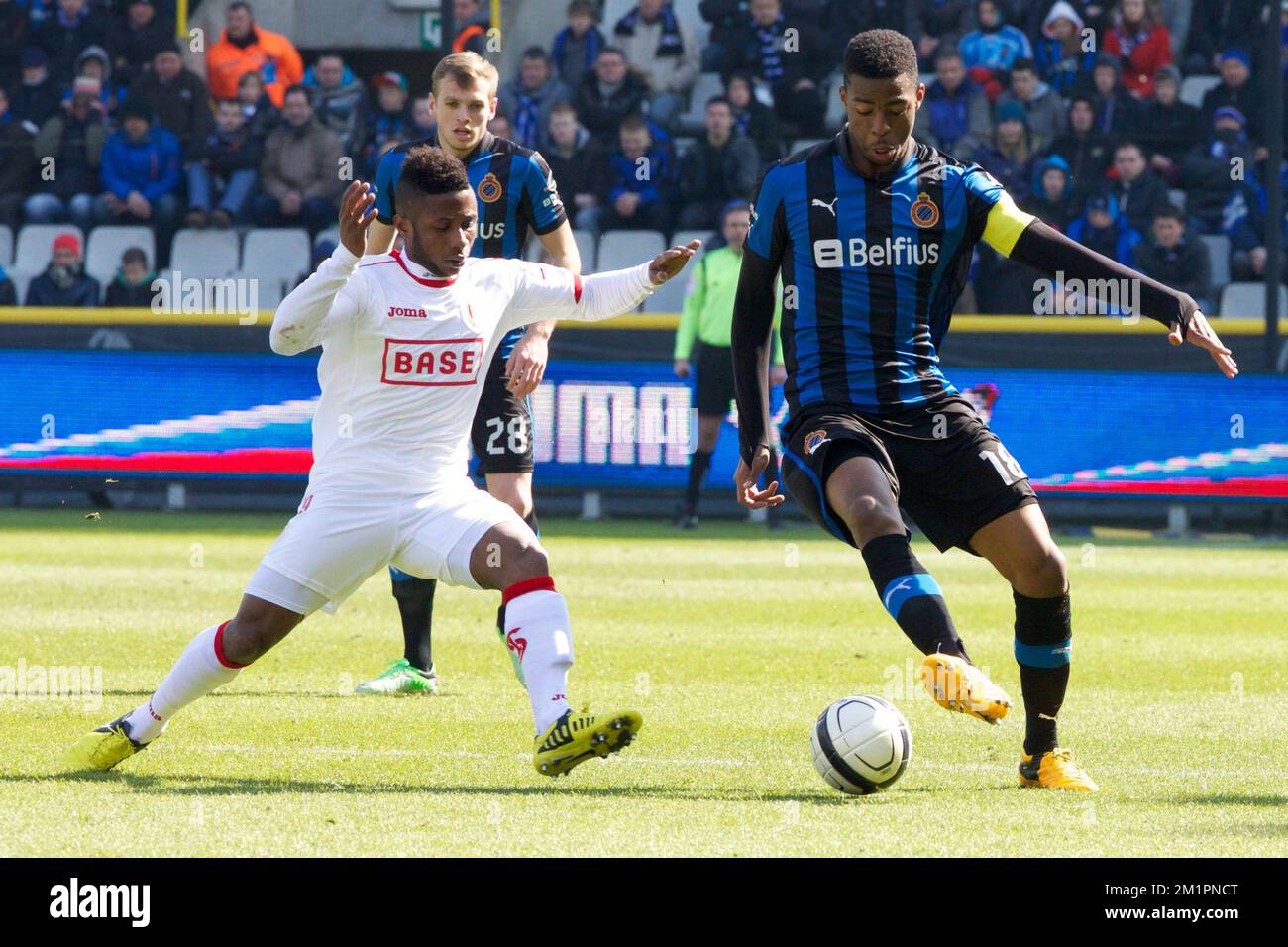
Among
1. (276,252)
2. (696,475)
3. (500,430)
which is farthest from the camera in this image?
(276,252)

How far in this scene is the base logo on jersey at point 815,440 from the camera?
5.55 meters

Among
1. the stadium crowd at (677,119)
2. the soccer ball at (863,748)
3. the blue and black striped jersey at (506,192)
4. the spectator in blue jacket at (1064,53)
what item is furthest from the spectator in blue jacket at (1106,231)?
the soccer ball at (863,748)

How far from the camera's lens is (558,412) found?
15.8 m

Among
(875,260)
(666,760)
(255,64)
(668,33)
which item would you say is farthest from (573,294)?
(255,64)

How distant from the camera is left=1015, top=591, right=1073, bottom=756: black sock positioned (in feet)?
18.3

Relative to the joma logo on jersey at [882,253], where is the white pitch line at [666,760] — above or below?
below

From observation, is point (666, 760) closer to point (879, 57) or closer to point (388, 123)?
point (879, 57)

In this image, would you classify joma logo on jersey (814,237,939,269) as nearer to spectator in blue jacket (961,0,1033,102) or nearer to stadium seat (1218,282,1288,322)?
stadium seat (1218,282,1288,322)

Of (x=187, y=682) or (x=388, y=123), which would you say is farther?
(x=388, y=123)

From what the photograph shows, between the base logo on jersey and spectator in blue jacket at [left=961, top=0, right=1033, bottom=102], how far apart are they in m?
13.9

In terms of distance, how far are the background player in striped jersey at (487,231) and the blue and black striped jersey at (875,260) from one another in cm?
156

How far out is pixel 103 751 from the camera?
5664 mm

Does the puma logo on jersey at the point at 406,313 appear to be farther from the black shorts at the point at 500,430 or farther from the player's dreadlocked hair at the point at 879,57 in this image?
the black shorts at the point at 500,430

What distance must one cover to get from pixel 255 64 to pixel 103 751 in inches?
590
